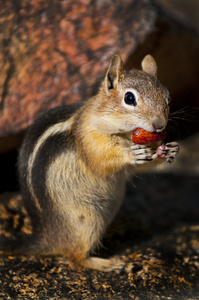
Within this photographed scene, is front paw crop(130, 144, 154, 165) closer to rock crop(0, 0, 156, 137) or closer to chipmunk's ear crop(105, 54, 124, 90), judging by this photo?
chipmunk's ear crop(105, 54, 124, 90)

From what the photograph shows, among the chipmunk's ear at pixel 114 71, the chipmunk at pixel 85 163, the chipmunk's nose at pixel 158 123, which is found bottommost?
the chipmunk at pixel 85 163

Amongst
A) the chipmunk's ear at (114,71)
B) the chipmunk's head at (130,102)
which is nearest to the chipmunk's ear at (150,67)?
the chipmunk's head at (130,102)

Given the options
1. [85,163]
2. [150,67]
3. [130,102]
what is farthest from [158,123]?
[85,163]

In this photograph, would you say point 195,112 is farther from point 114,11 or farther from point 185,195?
point 114,11

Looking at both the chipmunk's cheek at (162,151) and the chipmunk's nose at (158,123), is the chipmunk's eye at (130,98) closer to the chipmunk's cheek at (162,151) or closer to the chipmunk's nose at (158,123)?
the chipmunk's nose at (158,123)

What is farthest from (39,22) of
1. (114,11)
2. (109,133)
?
(109,133)

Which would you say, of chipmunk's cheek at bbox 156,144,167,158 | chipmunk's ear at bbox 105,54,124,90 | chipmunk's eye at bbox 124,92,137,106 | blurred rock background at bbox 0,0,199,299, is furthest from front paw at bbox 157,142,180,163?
blurred rock background at bbox 0,0,199,299
